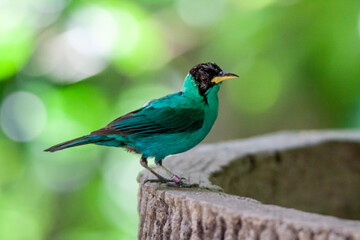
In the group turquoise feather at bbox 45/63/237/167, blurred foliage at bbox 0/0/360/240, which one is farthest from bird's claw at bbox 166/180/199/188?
blurred foliage at bbox 0/0/360/240

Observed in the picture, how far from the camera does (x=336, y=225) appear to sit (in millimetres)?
1435

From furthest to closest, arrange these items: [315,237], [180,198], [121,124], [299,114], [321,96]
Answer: [299,114]
[321,96]
[121,124]
[180,198]
[315,237]

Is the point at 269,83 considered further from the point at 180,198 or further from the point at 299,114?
the point at 180,198

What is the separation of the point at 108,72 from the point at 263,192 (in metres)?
2.18

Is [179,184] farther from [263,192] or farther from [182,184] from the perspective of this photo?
[263,192]

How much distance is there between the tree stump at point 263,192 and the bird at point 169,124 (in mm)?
154

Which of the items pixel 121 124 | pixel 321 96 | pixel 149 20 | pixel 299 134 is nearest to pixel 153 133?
pixel 121 124

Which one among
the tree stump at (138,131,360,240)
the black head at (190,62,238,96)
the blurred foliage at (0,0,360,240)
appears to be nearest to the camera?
the tree stump at (138,131,360,240)

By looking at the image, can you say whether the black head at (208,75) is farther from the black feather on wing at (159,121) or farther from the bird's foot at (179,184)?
the bird's foot at (179,184)

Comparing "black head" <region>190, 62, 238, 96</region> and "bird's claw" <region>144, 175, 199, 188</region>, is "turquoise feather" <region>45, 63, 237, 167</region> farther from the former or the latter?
"bird's claw" <region>144, 175, 199, 188</region>

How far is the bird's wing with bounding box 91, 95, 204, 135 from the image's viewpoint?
7.23ft

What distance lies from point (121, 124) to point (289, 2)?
9.02ft

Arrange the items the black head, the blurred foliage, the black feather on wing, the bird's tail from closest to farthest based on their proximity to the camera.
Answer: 1. the bird's tail
2. the black feather on wing
3. the black head
4. the blurred foliage

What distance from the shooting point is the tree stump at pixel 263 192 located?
5.00ft
